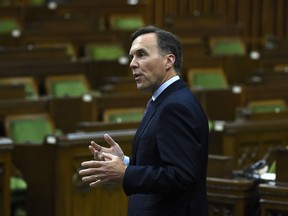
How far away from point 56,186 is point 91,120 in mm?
912

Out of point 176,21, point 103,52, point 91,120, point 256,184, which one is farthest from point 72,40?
point 256,184

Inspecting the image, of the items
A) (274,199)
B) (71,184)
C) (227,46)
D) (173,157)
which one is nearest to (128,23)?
(227,46)

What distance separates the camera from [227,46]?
6.48m

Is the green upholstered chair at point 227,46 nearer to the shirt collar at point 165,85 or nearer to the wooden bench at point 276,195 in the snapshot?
the wooden bench at point 276,195

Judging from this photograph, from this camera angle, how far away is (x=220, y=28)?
6602mm

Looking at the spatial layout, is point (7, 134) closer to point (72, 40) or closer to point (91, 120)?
point (91, 120)

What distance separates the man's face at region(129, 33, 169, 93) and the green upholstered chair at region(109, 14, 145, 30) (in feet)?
16.1

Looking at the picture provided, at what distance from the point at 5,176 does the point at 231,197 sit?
81cm

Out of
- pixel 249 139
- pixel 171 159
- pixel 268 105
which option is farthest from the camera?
pixel 268 105

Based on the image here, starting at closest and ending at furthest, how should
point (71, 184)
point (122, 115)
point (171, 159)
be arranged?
point (171, 159) → point (71, 184) → point (122, 115)

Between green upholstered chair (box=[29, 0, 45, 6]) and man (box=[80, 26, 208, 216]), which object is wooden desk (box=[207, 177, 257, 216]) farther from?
green upholstered chair (box=[29, 0, 45, 6])

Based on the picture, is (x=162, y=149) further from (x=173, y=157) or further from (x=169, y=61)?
(x=169, y=61)

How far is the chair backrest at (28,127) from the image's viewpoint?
3.86 m

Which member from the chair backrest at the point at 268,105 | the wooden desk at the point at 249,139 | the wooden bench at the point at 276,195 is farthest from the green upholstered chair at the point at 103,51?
the wooden bench at the point at 276,195
